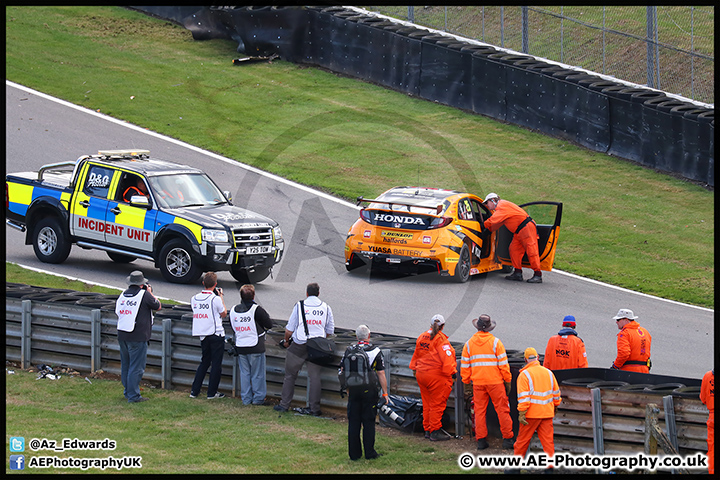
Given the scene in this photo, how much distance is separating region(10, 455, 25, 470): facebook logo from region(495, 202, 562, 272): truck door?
36.5 feet

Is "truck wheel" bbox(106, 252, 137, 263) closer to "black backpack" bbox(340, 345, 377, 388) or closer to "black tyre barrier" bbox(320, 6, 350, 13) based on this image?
"black backpack" bbox(340, 345, 377, 388)

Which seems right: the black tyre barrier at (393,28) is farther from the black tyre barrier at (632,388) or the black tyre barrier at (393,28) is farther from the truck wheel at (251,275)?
the black tyre barrier at (632,388)

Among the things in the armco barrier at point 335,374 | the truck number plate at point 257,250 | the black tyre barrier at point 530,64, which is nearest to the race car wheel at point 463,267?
the truck number plate at point 257,250

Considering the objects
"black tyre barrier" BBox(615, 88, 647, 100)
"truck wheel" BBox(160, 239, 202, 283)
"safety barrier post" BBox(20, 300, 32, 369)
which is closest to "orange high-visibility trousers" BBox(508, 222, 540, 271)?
"truck wheel" BBox(160, 239, 202, 283)

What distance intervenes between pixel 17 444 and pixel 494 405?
204 inches

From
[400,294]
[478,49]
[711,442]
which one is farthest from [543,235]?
[478,49]

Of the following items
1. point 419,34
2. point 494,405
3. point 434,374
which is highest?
point 419,34

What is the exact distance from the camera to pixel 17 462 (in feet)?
27.9

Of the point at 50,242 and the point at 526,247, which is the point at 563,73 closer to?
the point at 526,247

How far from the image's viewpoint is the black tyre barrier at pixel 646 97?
2336 cm

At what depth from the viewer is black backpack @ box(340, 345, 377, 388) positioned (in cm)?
945

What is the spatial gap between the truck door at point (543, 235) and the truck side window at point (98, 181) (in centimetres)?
780

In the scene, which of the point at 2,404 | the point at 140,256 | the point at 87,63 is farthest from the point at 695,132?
the point at 87,63
